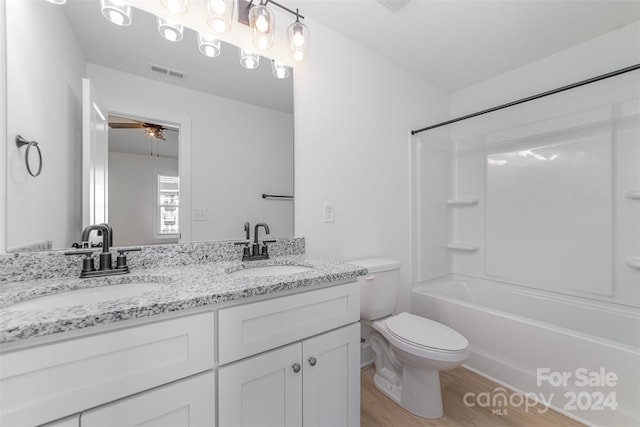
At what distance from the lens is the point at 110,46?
1.10 meters

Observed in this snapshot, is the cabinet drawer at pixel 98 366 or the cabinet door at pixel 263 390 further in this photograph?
the cabinet door at pixel 263 390

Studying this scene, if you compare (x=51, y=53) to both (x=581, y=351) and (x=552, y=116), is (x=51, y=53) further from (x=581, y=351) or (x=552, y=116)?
(x=552, y=116)

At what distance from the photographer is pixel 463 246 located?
7.97 ft

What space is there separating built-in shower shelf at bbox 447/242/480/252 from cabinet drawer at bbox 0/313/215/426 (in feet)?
7.71

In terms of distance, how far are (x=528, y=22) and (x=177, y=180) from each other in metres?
2.33

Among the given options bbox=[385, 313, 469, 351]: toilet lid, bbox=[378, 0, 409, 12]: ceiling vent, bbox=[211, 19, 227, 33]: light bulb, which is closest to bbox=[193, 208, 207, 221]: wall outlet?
bbox=[211, 19, 227, 33]: light bulb

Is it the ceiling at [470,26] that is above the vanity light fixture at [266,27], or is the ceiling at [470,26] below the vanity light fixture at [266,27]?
above

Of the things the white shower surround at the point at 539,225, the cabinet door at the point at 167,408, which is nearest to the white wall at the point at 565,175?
the white shower surround at the point at 539,225

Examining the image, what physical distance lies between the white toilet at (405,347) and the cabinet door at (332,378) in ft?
1.38

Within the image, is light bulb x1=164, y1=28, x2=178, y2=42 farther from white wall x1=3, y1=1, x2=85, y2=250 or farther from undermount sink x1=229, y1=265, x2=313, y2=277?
undermount sink x1=229, y1=265, x2=313, y2=277

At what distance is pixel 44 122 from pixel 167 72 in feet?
1.72

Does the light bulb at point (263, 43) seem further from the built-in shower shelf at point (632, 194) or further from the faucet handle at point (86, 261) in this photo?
the built-in shower shelf at point (632, 194)

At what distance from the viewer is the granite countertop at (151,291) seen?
21.9 inches

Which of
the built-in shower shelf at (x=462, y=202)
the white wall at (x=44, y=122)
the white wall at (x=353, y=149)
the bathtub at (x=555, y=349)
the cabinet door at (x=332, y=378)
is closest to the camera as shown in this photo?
the white wall at (x=44, y=122)
